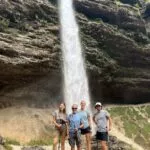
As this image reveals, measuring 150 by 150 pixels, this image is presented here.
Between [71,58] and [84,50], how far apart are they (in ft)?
4.49

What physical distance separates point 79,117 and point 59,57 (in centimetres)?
1549

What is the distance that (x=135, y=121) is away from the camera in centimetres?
3547

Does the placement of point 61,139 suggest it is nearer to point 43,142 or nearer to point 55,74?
point 43,142

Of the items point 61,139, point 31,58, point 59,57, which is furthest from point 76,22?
point 61,139

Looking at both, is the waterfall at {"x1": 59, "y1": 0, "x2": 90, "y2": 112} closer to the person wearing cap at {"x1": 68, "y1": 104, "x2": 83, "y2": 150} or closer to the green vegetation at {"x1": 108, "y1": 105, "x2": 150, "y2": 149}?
the green vegetation at {"x1": 108, "y1": 105, "x2": 150, "y2": 149}

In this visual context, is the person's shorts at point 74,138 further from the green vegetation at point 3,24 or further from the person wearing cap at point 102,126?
the green vegetation at point 3,24

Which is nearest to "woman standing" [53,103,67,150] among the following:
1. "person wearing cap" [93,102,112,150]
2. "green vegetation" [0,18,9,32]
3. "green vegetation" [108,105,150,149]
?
"person wearing cap" [93,102,112,150]

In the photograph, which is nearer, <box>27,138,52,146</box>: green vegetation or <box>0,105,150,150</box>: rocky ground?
<box>0,105,150,150</box>: rocky ground

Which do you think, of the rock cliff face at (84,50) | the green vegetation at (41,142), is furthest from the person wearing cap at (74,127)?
the rock cliff face at (84,50)

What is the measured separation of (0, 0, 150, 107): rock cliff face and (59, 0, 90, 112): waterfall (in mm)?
543

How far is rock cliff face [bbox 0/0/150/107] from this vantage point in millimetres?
29250

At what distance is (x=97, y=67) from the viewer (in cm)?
3403

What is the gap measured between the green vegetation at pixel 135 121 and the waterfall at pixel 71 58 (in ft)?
14.1

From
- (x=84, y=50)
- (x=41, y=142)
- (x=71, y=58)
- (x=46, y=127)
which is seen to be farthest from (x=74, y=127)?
(x=84, y=50)
